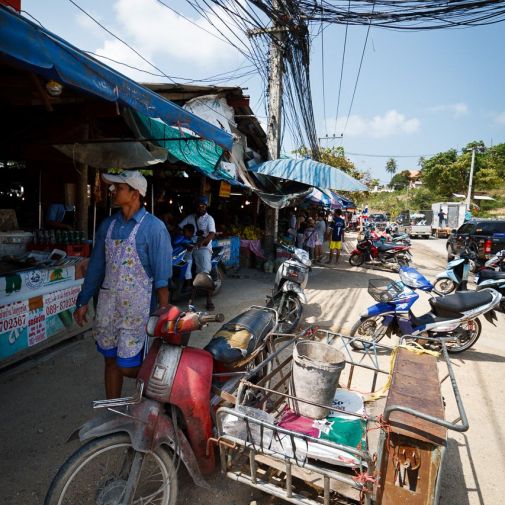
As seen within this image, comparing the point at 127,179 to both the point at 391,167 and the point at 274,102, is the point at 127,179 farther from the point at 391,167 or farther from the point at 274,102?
the point at 391,167

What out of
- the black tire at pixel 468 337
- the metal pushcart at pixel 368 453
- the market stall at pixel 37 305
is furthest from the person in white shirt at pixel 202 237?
the metal pushcart at pixel 368 453

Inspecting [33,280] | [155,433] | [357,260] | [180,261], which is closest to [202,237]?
[180,261]

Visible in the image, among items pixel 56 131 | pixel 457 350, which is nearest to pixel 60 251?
pixel 56 131

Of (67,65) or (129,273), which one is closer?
(67,65)

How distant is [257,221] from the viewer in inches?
531

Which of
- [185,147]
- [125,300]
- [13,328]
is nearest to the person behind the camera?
[125,300]

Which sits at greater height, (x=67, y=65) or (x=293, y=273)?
(x=67, y=65)

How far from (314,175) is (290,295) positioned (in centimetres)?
392

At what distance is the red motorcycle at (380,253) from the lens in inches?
474

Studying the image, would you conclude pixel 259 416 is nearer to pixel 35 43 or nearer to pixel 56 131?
pixel 35 43

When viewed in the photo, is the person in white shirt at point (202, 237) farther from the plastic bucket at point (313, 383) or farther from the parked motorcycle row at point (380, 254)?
the parked motorcycle row at point (380, 254)

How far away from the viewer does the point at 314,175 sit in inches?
328

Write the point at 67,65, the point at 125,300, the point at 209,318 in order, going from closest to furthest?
1. the point at 209,318
2. the point at 67,65
3. the point at 125,300

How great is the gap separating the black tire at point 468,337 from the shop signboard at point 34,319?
481cm
